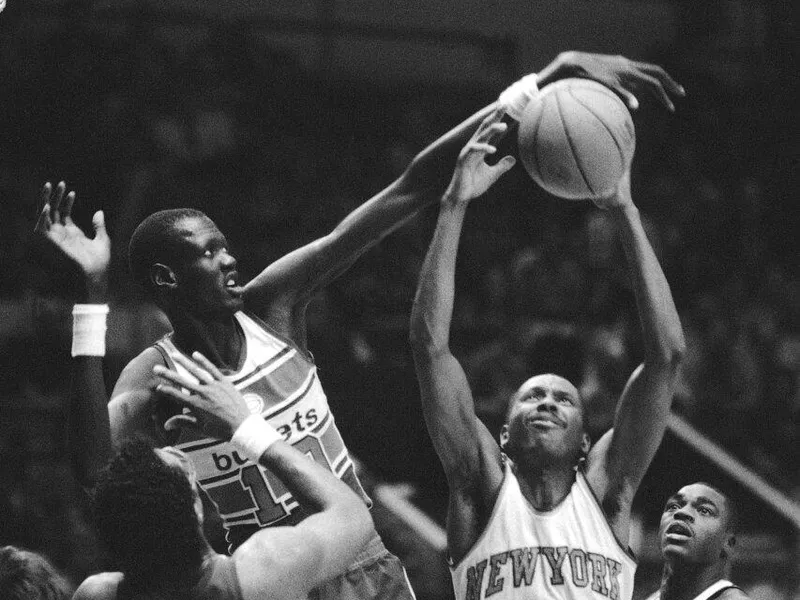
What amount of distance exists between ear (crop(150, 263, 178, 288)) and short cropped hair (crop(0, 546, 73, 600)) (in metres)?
1.27

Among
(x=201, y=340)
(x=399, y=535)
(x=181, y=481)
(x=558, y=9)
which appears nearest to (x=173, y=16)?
(x=558, y=9)

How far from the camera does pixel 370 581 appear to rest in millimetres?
4371

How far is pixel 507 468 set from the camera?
468cm

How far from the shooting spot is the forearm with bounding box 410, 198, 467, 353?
4414mm

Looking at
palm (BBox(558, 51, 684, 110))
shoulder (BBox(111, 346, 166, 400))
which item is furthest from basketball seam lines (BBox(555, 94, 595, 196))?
shoulder (BBox(111, 346, 166, 400))

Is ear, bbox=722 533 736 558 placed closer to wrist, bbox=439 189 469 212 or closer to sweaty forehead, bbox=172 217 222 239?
wrist, bbox=439 189 469 212

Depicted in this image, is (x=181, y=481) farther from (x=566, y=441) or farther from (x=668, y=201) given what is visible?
(x=668, y=201)

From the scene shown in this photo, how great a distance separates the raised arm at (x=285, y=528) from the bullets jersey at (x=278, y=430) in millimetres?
929

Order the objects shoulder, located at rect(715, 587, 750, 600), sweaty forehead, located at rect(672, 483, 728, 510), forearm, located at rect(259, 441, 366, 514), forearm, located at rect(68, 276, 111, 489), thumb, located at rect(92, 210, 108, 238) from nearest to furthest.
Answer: forearm, located at rect(259, 441, 366, 514), forearm, located at rect(68, 276, 111, 489), thumb, located at rect(92, 210, 108, 238), shoulder, located at rect(715, 587, 750, 600), sweaty forehead, located at rect(672, 483, 728, 510)

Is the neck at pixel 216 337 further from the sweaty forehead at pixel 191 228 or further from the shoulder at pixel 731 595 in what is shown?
the shoulder at pixel 731 595

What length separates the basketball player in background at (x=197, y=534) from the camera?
2.98m

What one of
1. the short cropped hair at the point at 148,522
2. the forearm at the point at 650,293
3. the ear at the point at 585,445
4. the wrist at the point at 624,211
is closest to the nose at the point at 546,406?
the ear at the point at 585,445

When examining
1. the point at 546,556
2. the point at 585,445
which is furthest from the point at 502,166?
the point at 546,556

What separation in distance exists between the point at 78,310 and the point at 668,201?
23.0 feet
